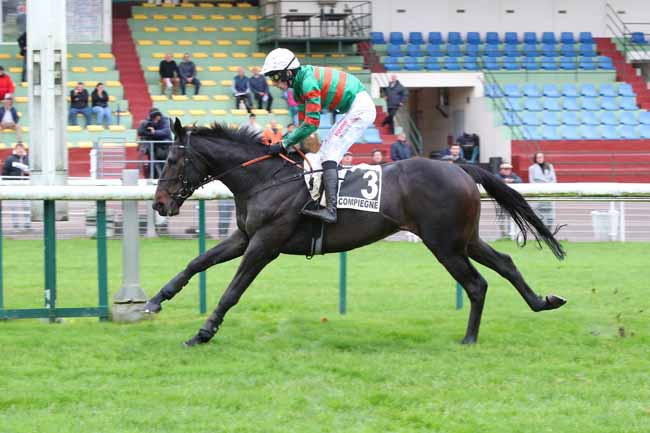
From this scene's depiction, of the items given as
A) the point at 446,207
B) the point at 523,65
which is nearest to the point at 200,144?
the point at 446,207

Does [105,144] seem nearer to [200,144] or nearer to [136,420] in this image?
[200,144]

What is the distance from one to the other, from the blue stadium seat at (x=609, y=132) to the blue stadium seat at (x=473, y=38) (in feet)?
15.8

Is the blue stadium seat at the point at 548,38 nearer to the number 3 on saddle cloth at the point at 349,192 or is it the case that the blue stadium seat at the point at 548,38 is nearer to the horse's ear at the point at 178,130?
the number 3 on saddle cloth at the point at 349,192

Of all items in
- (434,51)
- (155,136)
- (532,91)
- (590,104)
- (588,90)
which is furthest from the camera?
(434,51)

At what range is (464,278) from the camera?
7.51m

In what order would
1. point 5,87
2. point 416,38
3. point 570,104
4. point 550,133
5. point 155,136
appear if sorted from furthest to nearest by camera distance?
point 416,38 < point 570,104 < point 550,133 < point 5,87 < point 155,136

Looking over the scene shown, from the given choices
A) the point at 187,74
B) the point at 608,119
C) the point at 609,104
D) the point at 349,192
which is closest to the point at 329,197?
the point at 349,192

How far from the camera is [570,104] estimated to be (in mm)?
25875

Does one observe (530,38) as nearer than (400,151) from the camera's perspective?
No

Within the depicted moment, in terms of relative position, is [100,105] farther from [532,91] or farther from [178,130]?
[178,130]

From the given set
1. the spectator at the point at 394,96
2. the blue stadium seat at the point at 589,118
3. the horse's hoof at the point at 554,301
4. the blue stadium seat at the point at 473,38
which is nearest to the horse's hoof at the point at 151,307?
the horse's hoof at the point at 554,301

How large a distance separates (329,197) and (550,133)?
59.6 feet

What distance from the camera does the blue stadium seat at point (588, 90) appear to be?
26.4m

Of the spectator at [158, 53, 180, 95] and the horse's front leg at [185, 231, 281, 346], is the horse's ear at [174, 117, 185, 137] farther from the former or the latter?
the spectator at [158, 53, 180, 95]
